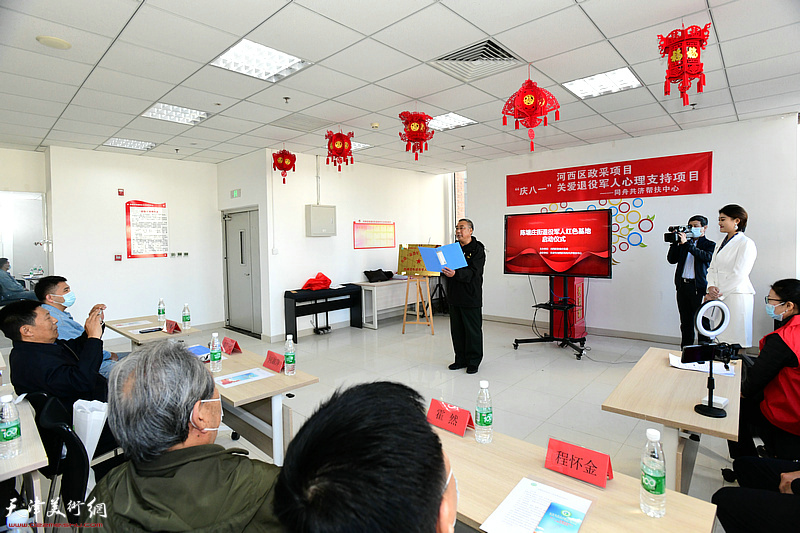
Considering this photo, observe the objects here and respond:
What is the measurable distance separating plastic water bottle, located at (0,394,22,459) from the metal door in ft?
15.6

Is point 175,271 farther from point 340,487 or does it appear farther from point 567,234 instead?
point 340,487

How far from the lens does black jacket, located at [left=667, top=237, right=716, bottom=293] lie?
15.5ft

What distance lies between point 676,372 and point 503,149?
15.6ft

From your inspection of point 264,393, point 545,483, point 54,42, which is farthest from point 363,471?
point 54,42

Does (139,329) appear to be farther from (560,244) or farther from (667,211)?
(667,211)

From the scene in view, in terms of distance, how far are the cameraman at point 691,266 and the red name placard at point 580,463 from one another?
4.39 metres

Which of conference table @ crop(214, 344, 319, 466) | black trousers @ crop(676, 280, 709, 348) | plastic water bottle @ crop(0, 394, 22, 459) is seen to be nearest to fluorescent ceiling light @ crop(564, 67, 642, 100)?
black trousers @ crop(676, 280, 709, 348)

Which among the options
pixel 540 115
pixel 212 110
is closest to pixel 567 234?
pixel 540 115

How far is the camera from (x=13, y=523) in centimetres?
114

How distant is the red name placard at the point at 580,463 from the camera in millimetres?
1322

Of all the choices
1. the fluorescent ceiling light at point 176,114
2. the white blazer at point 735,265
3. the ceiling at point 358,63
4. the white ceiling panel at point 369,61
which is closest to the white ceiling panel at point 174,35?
the ceiling at point 358,63

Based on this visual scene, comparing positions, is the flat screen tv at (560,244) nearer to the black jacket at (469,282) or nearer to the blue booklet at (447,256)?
the black jacket at (469,282)

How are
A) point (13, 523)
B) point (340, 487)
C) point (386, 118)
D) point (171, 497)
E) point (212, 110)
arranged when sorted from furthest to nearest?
1. point (386, 118)
2. point (212, 110)
3. point (13, 523)
4. point (171, 497)
5. point (340, 487)

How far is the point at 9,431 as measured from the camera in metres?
1.67
